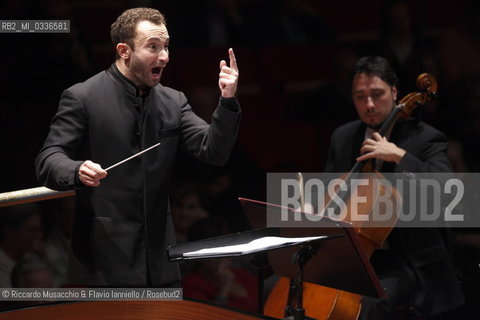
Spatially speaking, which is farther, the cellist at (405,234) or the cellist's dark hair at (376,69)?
the cellist's dark hair at (376,69)

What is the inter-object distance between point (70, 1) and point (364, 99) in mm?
1627

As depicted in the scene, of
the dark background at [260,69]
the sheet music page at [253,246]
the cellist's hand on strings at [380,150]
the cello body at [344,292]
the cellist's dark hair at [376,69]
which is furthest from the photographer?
the dark background at [260,69]

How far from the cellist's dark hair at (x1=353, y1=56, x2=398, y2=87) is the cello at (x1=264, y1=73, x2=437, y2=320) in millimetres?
117

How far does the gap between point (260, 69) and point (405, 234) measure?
133 cm

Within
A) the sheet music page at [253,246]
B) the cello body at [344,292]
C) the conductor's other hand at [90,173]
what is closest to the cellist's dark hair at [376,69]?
the cello body at [344,292]

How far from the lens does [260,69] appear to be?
4027 mm

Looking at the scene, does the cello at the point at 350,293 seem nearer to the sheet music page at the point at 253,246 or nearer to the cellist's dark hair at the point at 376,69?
the cellist's dark hair at the point at 376,69

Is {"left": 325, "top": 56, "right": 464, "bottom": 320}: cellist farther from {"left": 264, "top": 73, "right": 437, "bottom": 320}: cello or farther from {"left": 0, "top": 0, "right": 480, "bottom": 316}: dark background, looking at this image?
{"left": 0, "top": 0, "right": 480, "bottom": 316}: dark background

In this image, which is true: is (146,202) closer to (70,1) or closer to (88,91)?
(88,91)

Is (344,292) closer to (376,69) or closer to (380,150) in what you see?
(380,150)

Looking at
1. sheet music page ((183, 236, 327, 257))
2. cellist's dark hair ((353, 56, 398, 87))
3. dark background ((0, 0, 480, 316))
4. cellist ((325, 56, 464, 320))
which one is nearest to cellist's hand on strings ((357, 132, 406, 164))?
cellist ((325, 56, 464, 320))

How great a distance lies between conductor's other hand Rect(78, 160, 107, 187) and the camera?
2.01 metres

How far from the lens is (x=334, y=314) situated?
8.60ft

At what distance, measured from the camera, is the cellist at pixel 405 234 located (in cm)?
294
